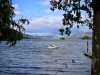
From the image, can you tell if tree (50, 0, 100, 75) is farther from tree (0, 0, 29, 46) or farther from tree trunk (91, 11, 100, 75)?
tree (0, 0, 29, 46)

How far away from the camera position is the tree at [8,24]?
60.2ft

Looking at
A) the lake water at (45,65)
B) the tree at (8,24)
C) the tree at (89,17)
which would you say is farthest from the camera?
the lake water at (45,65)

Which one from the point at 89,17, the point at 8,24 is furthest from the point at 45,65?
the point at 89,17

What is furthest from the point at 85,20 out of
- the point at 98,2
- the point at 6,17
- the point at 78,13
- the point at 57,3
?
the point at 6,17

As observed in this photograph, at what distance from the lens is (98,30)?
8.16m

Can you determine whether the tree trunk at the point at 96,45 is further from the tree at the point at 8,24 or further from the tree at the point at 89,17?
the tree at the point at 8,24

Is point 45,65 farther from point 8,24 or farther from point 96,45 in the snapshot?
point 96,45

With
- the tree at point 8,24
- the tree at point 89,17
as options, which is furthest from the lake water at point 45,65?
the tree at point 89,17

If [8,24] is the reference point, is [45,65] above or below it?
below

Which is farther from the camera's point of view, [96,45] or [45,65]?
[45,65]

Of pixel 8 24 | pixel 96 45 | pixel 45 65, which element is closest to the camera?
pixel 96 45

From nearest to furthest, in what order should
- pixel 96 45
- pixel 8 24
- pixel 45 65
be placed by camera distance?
pixel 96 45, pixel 8 24, pixel 45 65

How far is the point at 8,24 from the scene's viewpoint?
19.1 metres

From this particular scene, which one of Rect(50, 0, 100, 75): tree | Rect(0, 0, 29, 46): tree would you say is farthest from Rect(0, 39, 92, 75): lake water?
Rect(50, 0, 100, 75): tree
